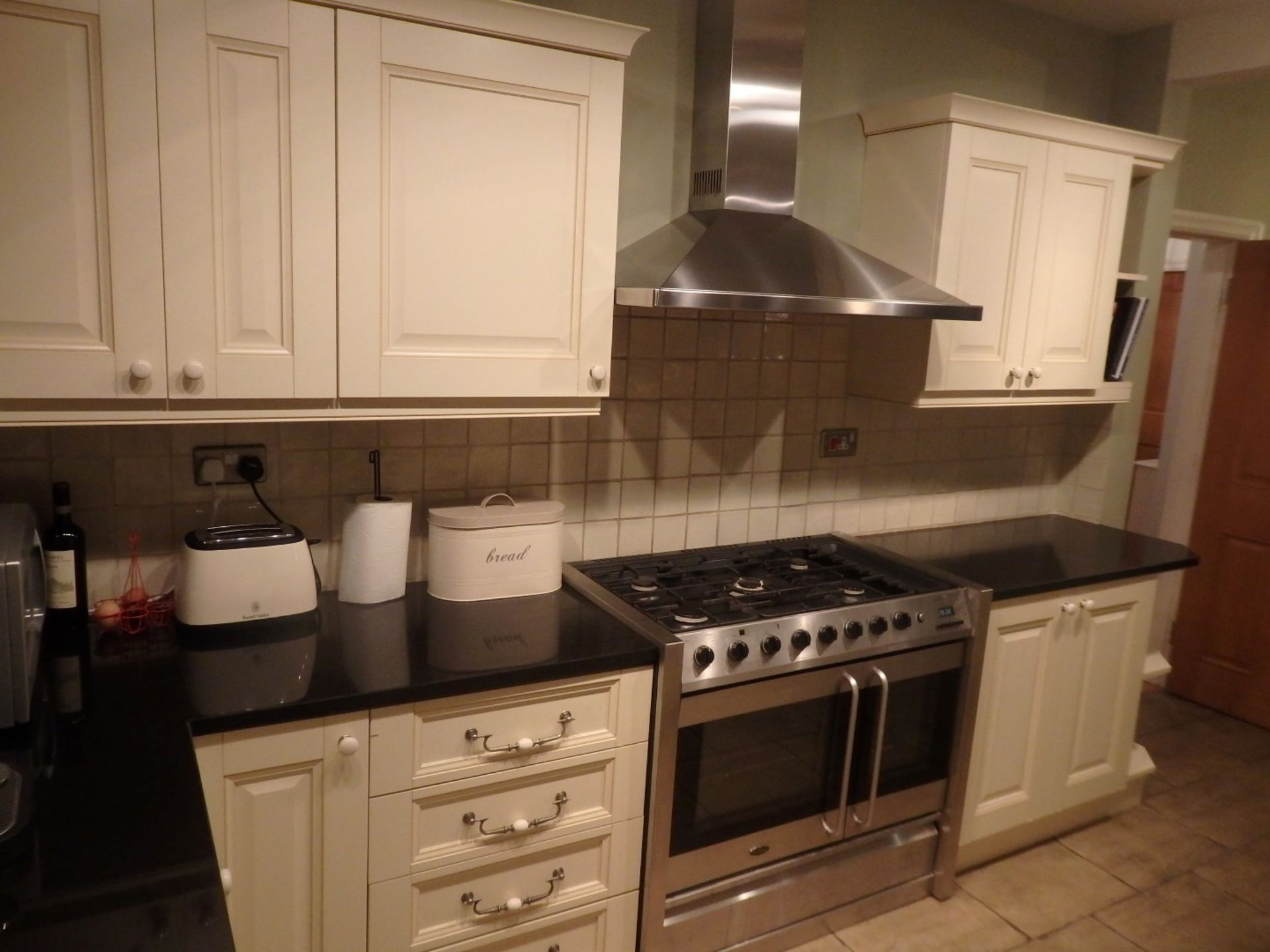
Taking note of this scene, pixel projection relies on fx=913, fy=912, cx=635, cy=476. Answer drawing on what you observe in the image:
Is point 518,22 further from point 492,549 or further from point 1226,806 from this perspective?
point 1226,806

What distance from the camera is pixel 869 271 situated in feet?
7.16

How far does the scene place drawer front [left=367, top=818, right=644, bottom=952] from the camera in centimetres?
175

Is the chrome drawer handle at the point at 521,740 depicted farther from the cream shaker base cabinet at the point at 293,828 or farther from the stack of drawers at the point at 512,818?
the cream shaker base cabinet at the point at 293,828

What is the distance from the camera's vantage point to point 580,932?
197cm

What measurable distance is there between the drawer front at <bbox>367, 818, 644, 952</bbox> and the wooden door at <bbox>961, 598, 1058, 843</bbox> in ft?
3.57

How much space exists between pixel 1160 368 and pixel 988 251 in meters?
3.24

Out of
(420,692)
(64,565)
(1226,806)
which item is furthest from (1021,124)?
(64,565)

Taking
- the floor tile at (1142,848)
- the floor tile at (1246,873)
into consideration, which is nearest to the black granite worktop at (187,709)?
the floor tile at (1142,848)

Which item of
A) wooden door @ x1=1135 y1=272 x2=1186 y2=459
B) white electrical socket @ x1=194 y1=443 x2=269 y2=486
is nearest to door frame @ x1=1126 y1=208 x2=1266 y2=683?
wooden door @ x1=1135 y1=272 x2=1186 y2=459

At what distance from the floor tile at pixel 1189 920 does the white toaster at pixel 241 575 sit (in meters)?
2.29

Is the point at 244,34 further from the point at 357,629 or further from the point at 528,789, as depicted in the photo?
the point at 528,789

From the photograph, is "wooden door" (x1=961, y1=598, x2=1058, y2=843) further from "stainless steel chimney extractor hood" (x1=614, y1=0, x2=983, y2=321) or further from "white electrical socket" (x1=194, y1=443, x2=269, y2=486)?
"white electrical socket" (x1=194, y1=443, x2=269, y2=486)

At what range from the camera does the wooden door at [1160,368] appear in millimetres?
4906

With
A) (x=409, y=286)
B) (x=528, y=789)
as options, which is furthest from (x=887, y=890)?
(x=409, y=286)
